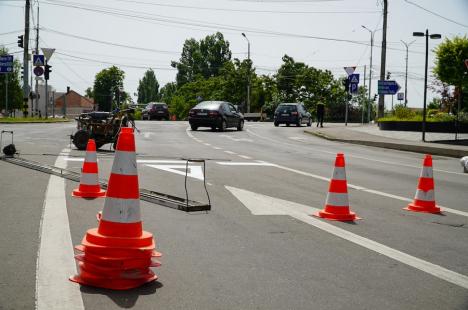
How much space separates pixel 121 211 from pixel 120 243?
0.84ft

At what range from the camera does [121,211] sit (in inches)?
178

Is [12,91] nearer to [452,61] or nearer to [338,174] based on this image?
[452,61]

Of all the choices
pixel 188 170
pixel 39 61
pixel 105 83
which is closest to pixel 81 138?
pixel 188 170

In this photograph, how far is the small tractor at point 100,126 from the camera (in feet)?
55.1

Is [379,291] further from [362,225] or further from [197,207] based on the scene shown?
[197,207]

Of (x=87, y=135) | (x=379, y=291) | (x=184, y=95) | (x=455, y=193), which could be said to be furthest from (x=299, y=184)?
(x=184, y=95)

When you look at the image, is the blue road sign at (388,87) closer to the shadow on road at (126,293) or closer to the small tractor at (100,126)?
the small tractor at (100,126)

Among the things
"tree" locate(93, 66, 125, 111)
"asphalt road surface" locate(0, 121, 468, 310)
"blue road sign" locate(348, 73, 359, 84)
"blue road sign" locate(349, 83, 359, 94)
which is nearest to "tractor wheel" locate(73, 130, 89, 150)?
"asphalt road surface" locate(0, 121, 468, 310)

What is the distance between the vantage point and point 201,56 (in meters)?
120

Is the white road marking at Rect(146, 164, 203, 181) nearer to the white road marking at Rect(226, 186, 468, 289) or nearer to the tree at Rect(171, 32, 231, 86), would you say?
the white road marking at Rect(226, 186, 468, 289)

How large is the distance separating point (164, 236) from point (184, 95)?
365 ft

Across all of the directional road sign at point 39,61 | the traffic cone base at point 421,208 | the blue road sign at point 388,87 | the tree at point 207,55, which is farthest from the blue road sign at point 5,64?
the tree at point 207,55

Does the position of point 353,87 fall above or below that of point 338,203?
above

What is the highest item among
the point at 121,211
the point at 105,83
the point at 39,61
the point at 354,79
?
the point at 105,83
